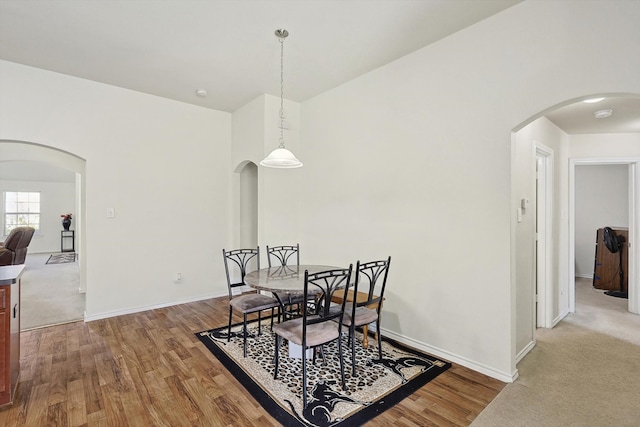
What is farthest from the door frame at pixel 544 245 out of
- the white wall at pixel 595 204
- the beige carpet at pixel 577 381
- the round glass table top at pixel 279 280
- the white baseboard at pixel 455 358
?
the white wall at pixel 595 204

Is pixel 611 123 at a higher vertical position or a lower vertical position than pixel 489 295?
higher

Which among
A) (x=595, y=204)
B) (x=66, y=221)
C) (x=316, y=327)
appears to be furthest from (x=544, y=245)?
(x=66, y=221)

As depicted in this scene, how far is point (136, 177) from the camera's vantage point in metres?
4.15

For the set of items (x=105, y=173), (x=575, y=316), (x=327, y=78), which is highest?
(x=327, y=78)

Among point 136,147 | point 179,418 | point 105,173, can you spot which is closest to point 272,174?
point 136,147

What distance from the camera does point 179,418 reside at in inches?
78.3

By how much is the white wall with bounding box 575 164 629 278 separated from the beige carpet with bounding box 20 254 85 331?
29.0ft

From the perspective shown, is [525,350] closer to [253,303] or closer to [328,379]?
[328,379]

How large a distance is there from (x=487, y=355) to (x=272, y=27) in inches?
133

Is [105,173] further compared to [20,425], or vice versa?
[105,173]

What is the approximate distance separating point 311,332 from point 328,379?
458 millimetres

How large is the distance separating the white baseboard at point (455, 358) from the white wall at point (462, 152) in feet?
0.04

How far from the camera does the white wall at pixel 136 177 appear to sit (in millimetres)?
3543

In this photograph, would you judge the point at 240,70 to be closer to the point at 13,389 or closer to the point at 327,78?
the point at 327,78
